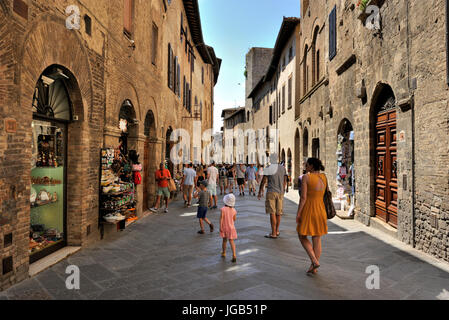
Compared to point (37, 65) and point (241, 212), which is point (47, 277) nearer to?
point (37, 65)

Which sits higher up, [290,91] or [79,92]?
[290,91]

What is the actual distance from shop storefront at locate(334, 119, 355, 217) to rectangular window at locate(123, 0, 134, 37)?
6886mm

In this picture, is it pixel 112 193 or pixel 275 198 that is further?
pixel 275 198

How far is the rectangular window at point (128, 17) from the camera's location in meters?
7.87

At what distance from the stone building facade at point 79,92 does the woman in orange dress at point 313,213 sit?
11.9 ft

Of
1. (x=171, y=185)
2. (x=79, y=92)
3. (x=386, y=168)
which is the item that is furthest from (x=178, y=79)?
(x=386, y=168)

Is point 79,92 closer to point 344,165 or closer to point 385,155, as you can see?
point 385,155

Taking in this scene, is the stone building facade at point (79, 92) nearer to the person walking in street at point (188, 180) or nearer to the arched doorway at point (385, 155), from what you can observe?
the person walking in street at point (188, 180)

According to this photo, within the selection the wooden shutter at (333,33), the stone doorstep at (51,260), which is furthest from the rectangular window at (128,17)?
the wooden shutter at (333,33)

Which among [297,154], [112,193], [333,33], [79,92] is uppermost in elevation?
[333,33]

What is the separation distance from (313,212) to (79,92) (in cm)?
430

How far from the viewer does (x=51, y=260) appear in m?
4.85

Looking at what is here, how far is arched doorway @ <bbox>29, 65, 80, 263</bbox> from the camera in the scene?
4.87m
